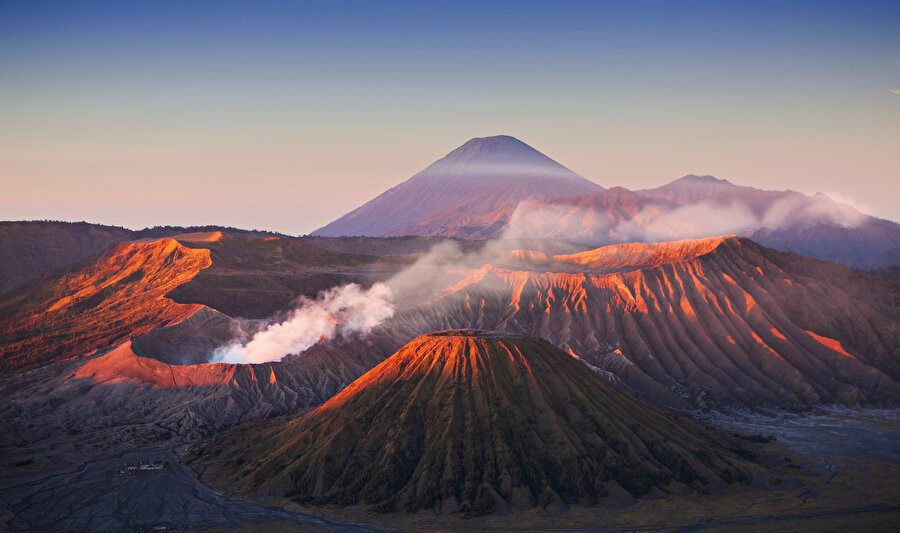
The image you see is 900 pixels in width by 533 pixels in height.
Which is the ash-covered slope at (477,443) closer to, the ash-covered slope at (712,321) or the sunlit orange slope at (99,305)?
the ash-covered slope at (712,321)

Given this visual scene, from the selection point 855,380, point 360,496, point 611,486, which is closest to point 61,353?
point 360,496

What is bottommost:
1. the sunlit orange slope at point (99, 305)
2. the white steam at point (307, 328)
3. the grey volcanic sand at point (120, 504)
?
the grey volcanic sand at point (120, 504)

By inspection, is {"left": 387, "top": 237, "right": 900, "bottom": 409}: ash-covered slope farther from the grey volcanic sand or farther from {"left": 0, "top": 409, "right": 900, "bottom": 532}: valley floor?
the grey volcanic sand

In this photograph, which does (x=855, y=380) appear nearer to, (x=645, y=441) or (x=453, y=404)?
(x=645, y=441)

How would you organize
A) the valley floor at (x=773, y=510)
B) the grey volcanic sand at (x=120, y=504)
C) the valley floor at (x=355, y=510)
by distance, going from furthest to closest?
the grey volcanic sand at (x=120, y=504) → the valley floor at (x=355, y=510) → the valley floor at (x=773, y=510)

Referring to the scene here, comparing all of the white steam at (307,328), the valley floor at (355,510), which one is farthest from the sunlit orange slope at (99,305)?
the valley floor at (355,510)

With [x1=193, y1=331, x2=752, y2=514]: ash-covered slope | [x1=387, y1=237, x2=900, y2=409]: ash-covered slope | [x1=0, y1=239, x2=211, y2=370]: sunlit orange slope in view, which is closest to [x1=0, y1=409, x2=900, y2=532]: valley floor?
[x1=193, y1=331, x2=752, y2=514]: ash-covered slope

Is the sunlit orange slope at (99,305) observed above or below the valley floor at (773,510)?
above
